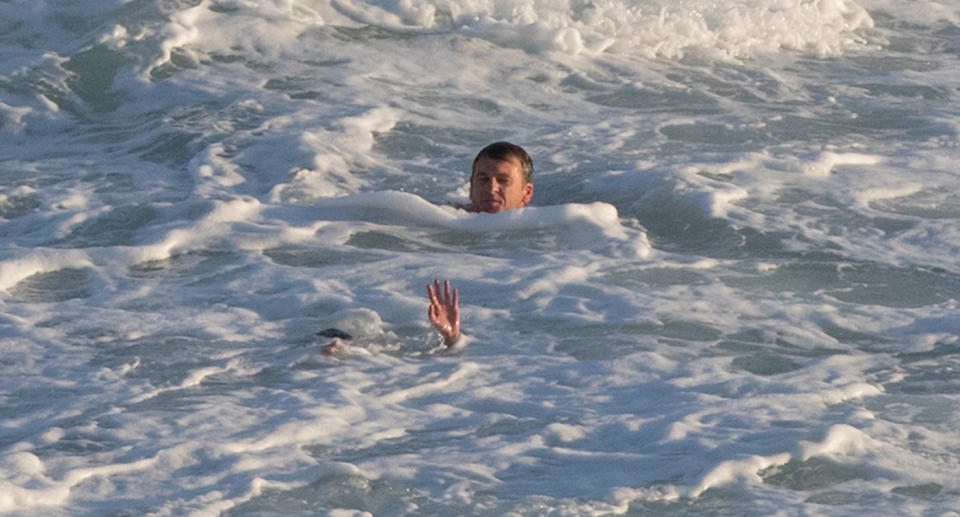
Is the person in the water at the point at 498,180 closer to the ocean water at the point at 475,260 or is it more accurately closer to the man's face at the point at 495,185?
the man's face at the point at 495,185

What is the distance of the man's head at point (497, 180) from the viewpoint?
772 cm

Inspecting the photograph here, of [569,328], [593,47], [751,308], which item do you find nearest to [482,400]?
[569,328]

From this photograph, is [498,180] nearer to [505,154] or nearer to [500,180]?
[500,180]

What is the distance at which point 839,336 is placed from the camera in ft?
19.9

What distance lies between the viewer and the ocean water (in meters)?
4.69


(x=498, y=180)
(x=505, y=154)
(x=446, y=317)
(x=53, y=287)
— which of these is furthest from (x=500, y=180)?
(x=53, y=287)

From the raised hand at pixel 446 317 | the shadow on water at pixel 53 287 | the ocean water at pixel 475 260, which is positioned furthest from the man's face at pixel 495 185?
the shadow on water at pixel 53 287

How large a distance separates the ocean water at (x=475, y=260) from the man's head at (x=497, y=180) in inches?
6.0

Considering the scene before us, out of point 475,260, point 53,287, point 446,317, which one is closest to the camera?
point 446,317

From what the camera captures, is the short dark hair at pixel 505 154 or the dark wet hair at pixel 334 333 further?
the short dark hair at pixel 505 154

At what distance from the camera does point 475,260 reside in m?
7.08

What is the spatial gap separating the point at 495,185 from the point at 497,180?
31 millimetres

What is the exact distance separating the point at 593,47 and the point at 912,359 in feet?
20.1

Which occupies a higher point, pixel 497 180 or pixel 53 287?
pixel 497 180
